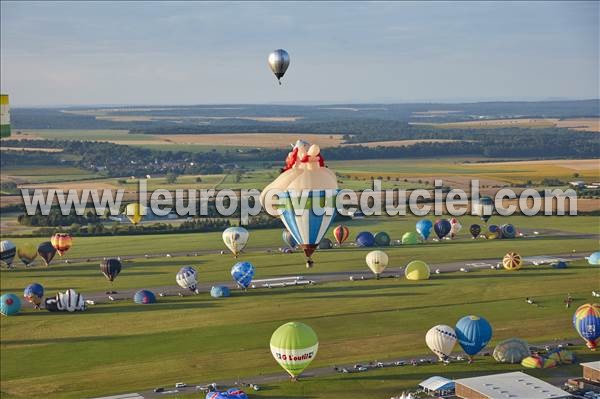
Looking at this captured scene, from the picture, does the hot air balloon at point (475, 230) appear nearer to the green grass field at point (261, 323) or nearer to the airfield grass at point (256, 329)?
the green grass field at point (261, 323)

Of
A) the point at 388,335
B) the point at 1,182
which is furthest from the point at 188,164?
the point at 388,335

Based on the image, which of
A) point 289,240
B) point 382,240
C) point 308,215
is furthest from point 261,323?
point 382,240

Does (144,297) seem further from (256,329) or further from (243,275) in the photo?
(256,329)

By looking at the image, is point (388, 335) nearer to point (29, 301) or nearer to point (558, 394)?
point (558, 394)

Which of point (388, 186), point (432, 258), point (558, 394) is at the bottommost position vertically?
point (558, 394)

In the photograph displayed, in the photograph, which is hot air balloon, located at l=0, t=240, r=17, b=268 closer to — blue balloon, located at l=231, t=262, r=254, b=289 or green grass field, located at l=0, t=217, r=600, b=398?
green grass field, located at l=0, t=217, r=600, b=398

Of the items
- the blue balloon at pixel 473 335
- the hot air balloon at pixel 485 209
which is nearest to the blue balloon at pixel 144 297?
the blue balloon at pixel 473 335

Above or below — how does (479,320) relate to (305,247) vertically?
below
